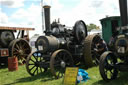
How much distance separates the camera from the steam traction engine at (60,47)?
6195mm

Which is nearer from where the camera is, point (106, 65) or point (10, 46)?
point (106, 65)

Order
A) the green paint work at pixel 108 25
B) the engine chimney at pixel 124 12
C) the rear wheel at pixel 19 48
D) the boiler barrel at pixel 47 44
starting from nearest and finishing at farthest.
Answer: the engine chimney at pixel 124 12 → the boiler barrel at pixel 47 44 → the rear wheel at pixel 19 48 → the green paint work at pixel 108 25

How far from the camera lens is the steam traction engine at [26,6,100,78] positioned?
244 inches

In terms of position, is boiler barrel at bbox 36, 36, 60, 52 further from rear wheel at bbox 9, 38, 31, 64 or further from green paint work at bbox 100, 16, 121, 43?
green paint work at bbox 100, 16, 121, 43

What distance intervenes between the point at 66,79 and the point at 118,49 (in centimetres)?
161

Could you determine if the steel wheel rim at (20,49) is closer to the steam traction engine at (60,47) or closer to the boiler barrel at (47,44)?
the steam traction engine at (60,47)

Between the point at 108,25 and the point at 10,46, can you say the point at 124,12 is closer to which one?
the point at 10,46

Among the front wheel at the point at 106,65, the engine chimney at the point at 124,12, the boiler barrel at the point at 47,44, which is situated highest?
the engine chimney at the point at 124,12

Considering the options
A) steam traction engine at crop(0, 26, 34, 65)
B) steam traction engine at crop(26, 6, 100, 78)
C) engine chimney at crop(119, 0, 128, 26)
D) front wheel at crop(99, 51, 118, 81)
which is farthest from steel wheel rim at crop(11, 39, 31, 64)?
engine chimney at crop(119, 0, 128, 26)

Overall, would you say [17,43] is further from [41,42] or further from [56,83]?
[56,83]

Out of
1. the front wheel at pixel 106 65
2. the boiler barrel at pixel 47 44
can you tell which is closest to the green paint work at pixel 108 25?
the boiler barrel at pixel 47 44

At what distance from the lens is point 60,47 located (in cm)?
694

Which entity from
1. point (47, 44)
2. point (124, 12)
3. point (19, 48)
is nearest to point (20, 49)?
point (19, 48)

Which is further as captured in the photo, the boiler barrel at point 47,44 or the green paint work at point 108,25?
the green paint work at point 108,25
